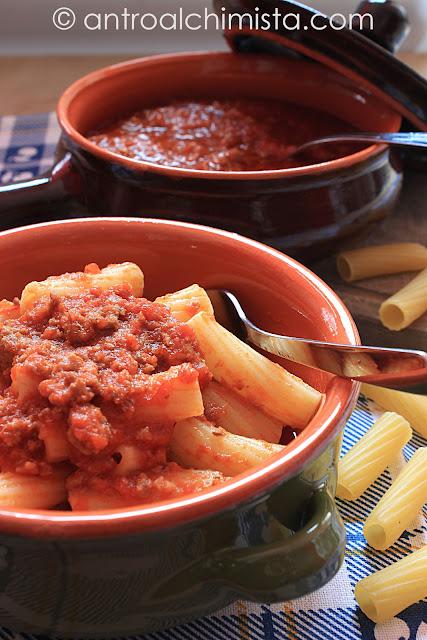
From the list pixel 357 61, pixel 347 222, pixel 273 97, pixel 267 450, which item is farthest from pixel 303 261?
pixel 267 450

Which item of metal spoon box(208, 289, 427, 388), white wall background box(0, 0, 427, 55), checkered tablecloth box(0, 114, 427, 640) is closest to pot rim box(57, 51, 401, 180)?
metal spoon box(208, 289, 427, 388)

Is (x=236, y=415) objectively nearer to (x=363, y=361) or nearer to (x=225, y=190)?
(x=363, y=361)

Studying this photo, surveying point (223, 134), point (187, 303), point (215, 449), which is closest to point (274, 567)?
point (215, 449)

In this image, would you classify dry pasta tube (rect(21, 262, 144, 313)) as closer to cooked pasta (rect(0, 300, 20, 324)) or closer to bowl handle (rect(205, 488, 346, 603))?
cooked pasta (rect(0, 300, 20, 324))

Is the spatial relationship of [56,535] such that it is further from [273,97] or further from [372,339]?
[273,97]

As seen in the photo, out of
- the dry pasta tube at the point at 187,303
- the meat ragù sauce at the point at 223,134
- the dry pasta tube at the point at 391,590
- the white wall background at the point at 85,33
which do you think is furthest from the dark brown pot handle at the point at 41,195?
the white wall background at the point at 85,33
